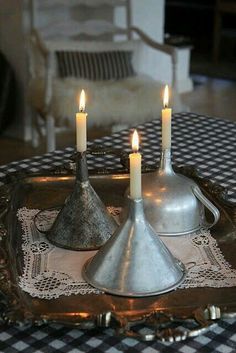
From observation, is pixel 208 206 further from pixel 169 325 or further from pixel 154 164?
pixel 154 164

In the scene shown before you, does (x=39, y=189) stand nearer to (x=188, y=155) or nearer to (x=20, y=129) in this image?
(x=188, y=155)

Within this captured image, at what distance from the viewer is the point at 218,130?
1870 millimetres

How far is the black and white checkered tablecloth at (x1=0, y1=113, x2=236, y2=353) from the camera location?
91 cm

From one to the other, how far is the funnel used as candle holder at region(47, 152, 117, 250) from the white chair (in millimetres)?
2117

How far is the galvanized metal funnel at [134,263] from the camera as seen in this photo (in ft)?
3.12

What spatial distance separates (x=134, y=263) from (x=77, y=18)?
10.6 feet

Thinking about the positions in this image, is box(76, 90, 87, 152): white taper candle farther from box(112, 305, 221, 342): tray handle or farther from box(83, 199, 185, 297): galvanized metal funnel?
box(112, 305, 221, 342): tray handle

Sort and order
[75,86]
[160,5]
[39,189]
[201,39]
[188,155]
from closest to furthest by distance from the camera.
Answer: [39,189] → [188,155] → [75,86] → [160,5] → [201,39]

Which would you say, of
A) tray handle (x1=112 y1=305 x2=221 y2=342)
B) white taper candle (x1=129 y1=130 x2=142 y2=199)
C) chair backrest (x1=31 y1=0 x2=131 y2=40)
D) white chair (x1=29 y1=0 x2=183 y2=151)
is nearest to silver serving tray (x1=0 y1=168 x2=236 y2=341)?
tray handle (x1=112 y1=305 x2=221 y2=342)

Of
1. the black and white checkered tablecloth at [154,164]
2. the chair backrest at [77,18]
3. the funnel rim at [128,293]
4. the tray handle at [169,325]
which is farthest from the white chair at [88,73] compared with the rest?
the tray handle at [169,325]

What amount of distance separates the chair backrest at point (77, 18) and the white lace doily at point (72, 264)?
2558 millimetres

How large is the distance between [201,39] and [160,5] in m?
2.68

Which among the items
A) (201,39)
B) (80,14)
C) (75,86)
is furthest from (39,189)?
(201,39)

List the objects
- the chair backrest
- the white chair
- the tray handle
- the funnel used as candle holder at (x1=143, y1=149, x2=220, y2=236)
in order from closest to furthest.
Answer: the tray handle < the funnel used as candle holder at (x1=143, y1=149, x2=220, y2=236) < the white chair < the chair backrest
